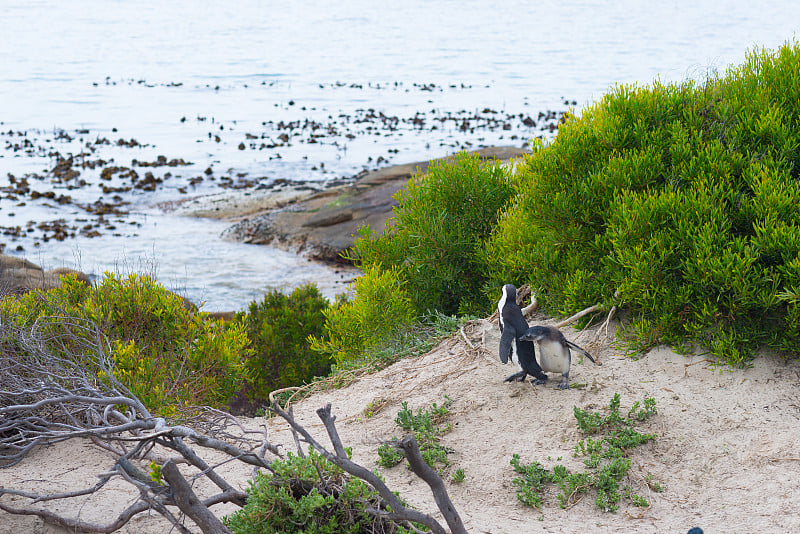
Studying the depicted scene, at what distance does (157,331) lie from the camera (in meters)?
7.36

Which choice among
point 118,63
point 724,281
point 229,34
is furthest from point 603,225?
point 229,34

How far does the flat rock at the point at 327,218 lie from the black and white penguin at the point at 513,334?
37.0 ft

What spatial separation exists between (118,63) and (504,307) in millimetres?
55044

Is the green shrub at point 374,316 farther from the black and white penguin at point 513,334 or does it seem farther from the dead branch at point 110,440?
the dead branch at point 110,440

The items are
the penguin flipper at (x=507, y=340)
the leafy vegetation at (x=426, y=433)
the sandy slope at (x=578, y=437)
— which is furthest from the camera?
the penguin flipper at (x=507, y=340)

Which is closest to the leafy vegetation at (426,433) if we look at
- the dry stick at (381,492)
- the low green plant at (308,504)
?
the low green plant at (308,504)

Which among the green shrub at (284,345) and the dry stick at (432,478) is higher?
the dry stick at (432,478)

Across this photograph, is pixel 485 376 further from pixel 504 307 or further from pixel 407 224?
pixel 407 224

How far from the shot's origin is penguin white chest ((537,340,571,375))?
520cm

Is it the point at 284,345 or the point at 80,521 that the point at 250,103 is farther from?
the point at 80,521

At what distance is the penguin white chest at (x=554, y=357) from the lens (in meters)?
5.20

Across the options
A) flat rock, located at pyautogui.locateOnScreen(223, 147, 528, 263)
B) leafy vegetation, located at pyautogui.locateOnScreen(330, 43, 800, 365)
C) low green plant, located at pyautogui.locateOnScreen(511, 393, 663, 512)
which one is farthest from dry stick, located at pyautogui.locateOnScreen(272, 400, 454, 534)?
flat rock, located at pyautogui.locateOnScreen(223, 147, 528, 263)

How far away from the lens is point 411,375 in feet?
20.9

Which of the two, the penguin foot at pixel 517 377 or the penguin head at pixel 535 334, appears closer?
the penguin head at pixel 535 334
